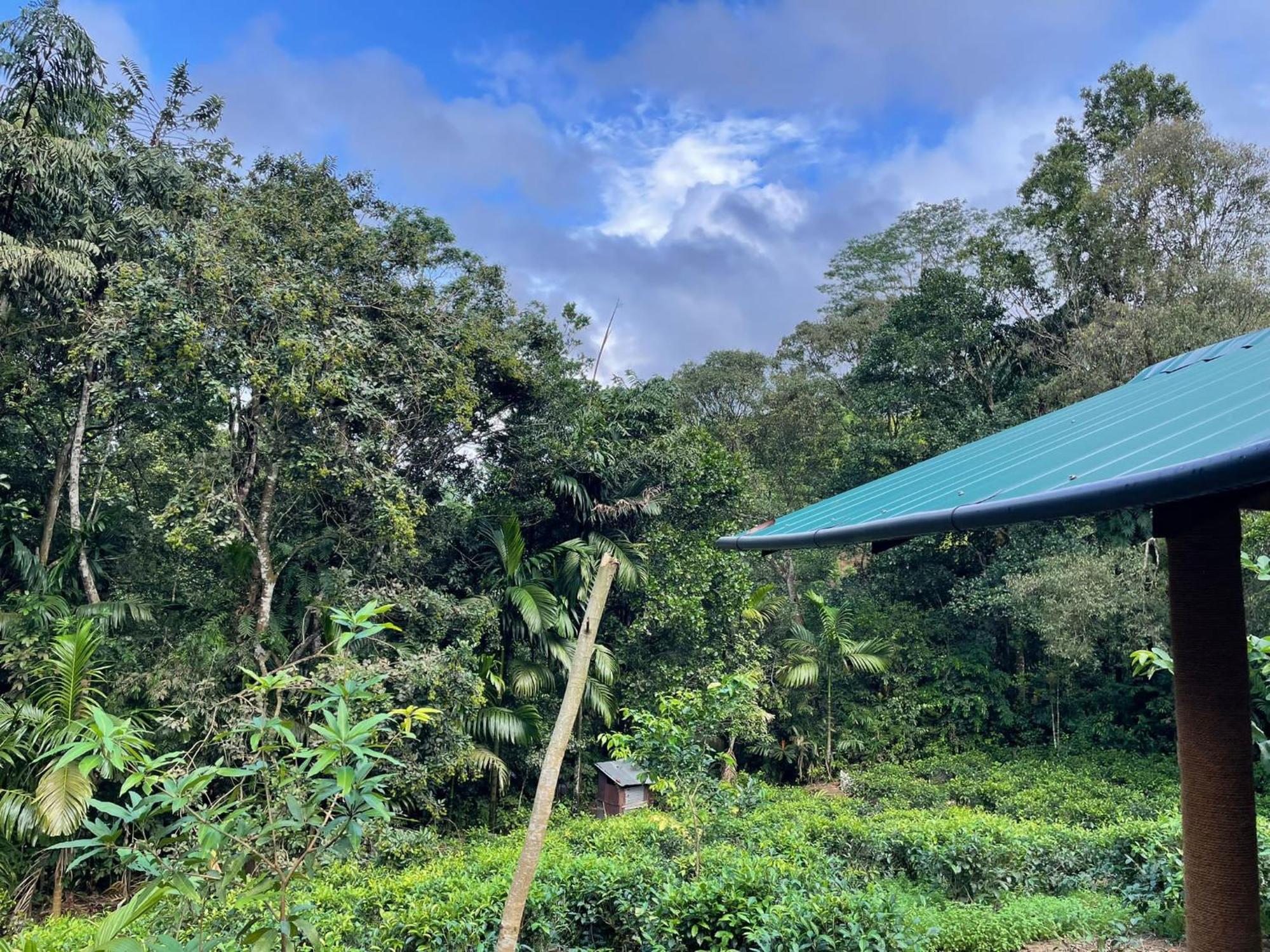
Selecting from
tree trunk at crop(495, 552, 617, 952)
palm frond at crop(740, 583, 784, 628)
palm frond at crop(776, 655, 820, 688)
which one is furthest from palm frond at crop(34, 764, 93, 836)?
palm frond at crop(776, 655, 820, 688)

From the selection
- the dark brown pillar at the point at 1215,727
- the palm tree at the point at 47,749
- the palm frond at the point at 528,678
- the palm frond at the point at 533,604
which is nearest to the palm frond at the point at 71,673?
the palm tree at the point at 47,749

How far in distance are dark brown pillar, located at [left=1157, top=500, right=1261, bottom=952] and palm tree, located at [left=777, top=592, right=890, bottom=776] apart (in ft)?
33.4

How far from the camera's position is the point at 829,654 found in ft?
40.5

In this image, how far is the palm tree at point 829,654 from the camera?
1200 centimetres

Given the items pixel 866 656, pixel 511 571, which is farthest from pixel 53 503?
pixel 866 656

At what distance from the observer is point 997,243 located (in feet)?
42.9

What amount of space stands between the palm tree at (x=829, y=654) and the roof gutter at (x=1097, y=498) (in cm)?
1072

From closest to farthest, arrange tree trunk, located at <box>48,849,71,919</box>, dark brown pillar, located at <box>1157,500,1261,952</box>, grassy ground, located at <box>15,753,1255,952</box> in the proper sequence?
1. dark brown pillar, located at <box>1157,500,1261,952</box>
2. grassy ground, located at <box>15,753,1255,952</box>
3. tree trunk, located at <box>48,849,71,919</box>

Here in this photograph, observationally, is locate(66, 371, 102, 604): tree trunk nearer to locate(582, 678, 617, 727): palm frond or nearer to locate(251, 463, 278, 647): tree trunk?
locate(251, 463, 278, 647): tree trunk

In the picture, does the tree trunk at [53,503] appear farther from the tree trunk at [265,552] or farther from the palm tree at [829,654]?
the palm tree at [829,654]

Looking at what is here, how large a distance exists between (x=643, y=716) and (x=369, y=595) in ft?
14.1

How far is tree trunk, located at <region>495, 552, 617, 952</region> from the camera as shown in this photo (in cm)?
184

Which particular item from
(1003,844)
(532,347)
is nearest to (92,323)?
(532,347)

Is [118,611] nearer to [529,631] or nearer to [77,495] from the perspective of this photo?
[77,495]
